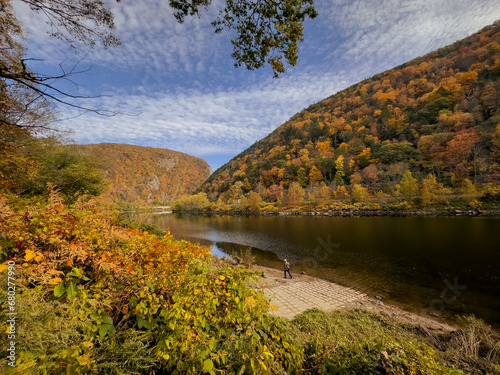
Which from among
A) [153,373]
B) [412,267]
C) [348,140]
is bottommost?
[412,267]

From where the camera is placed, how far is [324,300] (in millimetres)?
8039

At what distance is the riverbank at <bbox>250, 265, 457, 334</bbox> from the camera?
22.5 ft

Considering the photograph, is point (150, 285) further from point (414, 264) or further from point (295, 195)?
point (295, 195)

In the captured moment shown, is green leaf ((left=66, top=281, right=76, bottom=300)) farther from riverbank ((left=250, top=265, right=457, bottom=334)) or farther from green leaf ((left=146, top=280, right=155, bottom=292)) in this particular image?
riverbank ((left=250, top=265, right=457, bottom=334))

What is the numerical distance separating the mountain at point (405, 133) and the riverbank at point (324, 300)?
158 feet

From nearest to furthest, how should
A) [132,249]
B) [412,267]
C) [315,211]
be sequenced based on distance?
[132,249]
[412,267]
[315,211]

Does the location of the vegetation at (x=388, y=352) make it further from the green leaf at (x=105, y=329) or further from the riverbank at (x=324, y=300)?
the green leaf at (x=105, y=329)

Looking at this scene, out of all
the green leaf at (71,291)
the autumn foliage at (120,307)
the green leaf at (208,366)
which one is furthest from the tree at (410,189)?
the green leaf at (71,291)

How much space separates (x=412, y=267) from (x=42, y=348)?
16616mm

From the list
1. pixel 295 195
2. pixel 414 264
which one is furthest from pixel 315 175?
pixel 414 264

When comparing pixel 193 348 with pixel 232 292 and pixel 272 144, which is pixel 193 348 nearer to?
pixel 232 292

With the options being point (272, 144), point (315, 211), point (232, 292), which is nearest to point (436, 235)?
point (232, 292)

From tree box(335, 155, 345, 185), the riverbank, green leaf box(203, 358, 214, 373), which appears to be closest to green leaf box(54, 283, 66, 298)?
green leaf box(203, 358, 214, 373)

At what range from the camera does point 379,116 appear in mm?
78250
